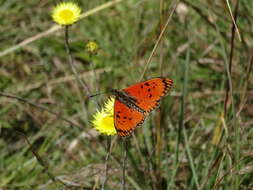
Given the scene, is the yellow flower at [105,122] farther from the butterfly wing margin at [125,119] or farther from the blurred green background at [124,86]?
the blurred green background at [124,86]

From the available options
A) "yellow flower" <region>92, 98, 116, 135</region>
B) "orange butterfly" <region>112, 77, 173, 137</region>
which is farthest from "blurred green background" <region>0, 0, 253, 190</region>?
"orange butterfly" <region>112, 77, 173, 137</region>

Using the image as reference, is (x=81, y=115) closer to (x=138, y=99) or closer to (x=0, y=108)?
(x=0, y=108)

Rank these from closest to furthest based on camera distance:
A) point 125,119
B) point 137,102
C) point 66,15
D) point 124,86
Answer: point 125,119, point 137,102, point 66,15, point 124,86

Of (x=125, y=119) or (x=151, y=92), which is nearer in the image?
(x=125, y=119)

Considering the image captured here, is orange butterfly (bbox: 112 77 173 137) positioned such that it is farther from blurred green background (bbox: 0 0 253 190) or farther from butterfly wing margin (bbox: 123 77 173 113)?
blurred green background (bbox: 0 0 253 190)

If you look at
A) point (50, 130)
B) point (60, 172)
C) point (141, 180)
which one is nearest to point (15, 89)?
point (50, 130)

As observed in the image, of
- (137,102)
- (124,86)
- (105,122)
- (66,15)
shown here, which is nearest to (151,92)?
(137,102)

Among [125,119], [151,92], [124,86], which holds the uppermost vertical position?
[124,86]

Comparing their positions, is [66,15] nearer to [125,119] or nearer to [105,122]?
[105,122]

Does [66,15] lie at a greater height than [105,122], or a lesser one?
greater
